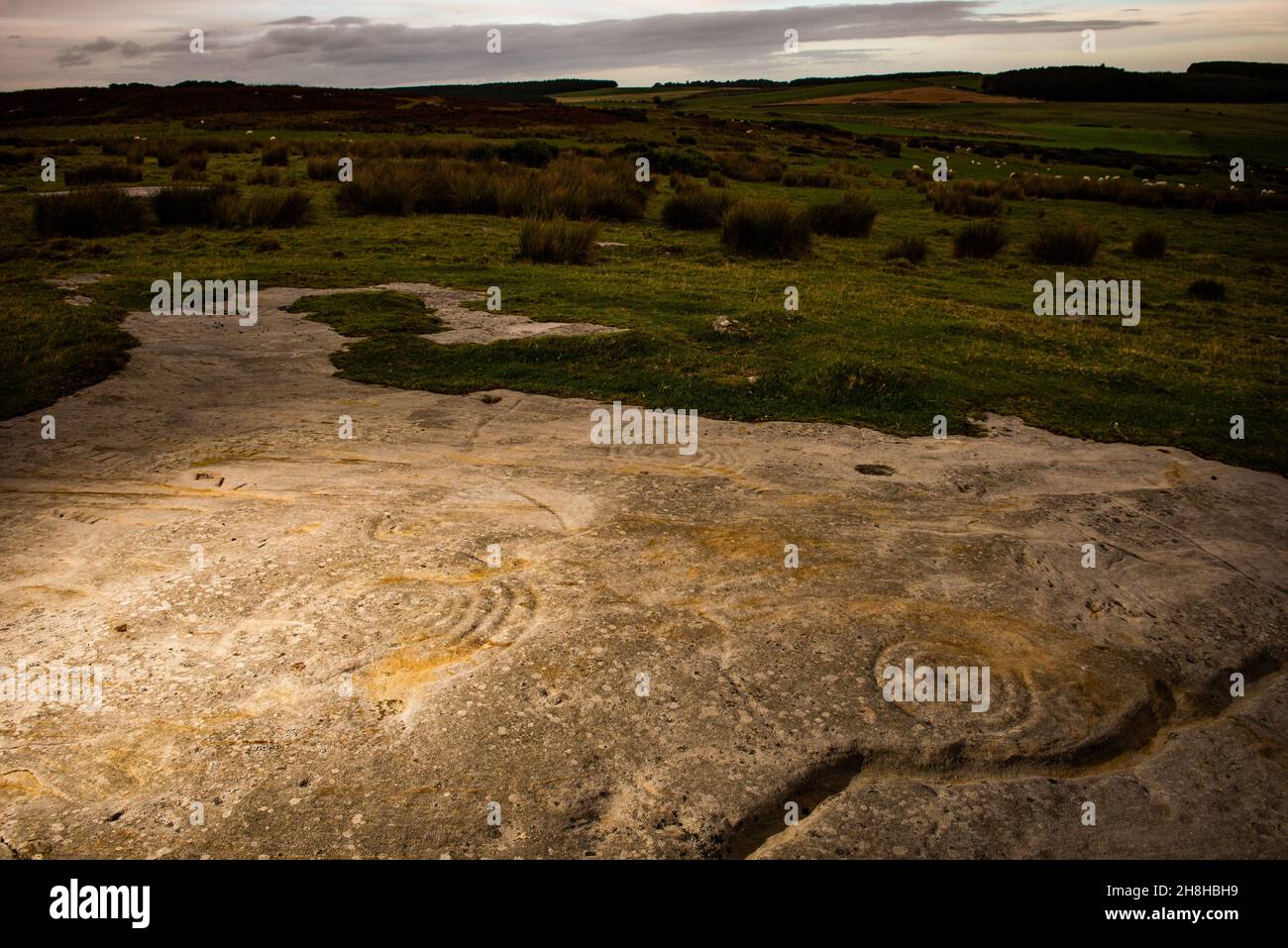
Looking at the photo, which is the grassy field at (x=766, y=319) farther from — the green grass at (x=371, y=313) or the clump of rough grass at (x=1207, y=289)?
the clump of rough grass at (x=1207, y=289)

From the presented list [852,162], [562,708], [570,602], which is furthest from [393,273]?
[852,162]

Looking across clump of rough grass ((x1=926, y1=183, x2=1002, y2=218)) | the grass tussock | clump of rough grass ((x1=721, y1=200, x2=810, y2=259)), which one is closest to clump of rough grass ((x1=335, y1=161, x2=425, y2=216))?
the grass tussock

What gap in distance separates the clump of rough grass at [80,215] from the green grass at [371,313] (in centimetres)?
662

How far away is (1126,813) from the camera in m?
3.34

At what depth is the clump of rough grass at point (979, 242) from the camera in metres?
16.1

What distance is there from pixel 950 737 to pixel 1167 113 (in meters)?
81.4

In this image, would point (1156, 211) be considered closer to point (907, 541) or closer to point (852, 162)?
point (852, 162)

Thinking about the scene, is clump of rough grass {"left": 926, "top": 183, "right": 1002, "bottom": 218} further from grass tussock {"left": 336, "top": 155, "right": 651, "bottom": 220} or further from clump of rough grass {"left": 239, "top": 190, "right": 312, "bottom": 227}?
clump of rough grass {"left": 239, "top": 190, "right": 312, "bottom": 227}

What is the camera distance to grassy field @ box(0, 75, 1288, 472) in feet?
25.9

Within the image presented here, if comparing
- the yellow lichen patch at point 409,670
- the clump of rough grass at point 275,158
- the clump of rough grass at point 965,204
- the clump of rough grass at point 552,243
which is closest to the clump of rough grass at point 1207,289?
the clump of rough grass at point 965,204

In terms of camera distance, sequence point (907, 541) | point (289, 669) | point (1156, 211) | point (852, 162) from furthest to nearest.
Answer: point (852, 162) → point (1156, 211) → point (907, 541) → point (289, 669)

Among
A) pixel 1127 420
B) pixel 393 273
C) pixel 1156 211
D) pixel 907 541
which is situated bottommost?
pixel 907 541
